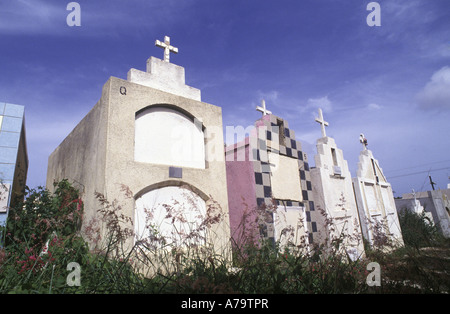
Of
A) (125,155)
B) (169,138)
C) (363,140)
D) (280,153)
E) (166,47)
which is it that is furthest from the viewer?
(363,140)

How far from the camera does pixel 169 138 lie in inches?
231

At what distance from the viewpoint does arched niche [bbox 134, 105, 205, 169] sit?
18.1 feet

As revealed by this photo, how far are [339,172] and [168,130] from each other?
6.15 m

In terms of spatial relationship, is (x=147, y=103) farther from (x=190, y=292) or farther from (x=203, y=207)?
(x=190, y=292)

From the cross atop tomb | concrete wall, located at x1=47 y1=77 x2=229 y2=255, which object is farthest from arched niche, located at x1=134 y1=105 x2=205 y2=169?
the cross atop tomb

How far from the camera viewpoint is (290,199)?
7402mm

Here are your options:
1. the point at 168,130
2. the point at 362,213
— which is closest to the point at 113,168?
the point at 168,130

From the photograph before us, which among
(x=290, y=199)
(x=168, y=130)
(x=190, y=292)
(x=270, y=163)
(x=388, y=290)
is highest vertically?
(x=168, y=130)

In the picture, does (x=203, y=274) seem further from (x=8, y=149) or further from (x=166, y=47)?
(x=166, y=47)

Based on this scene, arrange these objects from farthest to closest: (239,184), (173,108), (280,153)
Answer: (280,153), (239,184), (173,108)

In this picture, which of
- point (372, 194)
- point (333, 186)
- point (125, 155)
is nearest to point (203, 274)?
point (125, 155)

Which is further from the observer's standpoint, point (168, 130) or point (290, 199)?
point (290, 199)

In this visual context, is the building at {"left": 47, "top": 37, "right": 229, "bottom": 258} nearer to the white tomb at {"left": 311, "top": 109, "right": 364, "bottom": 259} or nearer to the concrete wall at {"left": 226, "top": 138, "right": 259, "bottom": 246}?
the concrete wall at {"left": 226, "top": 138, "right": 259, "bottom": 246}
